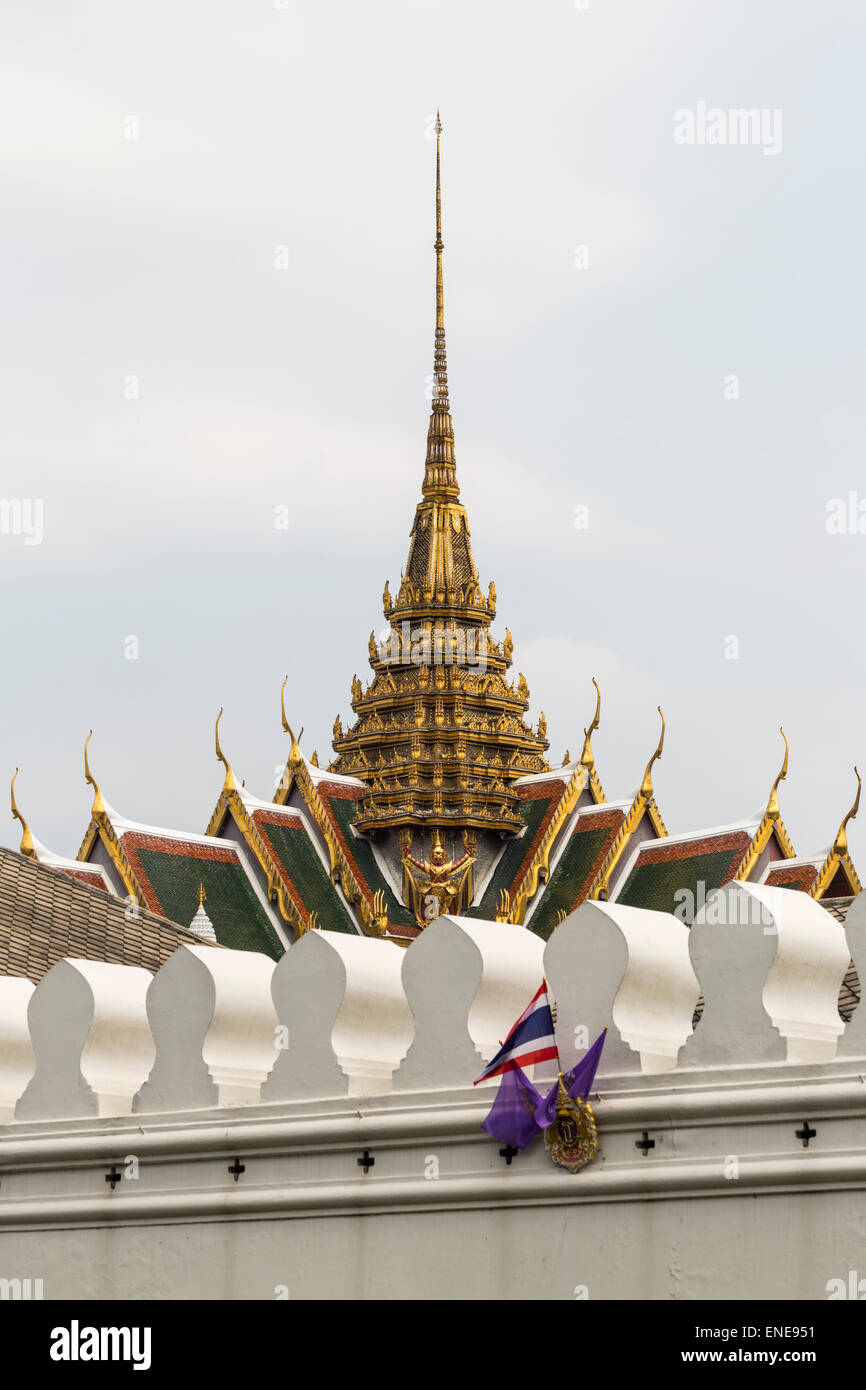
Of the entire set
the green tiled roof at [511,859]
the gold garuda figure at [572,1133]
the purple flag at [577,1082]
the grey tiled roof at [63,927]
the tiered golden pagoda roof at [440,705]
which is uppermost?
the tiered golden pagoda roof at [440,705]

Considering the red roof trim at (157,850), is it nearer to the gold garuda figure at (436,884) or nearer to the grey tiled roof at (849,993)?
the gold garuda figure at (436,884)

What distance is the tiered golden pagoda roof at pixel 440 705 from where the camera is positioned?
1641 inches

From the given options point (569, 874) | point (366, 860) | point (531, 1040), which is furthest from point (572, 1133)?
point (366, 860)

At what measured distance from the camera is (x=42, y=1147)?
11953 mm

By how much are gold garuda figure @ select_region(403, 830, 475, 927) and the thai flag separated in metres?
28.4

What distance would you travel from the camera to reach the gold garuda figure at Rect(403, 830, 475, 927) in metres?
39.4

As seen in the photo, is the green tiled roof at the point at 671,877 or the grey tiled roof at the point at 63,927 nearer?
the grey tiled roof at the point at 63,927

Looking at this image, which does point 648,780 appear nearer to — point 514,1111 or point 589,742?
point 589,742

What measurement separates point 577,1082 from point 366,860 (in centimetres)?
3131

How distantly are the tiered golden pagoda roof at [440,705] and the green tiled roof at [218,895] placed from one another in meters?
2.68

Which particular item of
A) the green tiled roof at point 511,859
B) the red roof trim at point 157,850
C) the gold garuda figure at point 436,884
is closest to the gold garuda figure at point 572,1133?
the red roof trim at point 157,850

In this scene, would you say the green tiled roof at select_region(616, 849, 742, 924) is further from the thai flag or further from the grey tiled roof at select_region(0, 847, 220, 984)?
the thai flag

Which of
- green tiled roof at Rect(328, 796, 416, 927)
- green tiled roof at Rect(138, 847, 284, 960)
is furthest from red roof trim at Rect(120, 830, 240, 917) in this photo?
green tiled roof at Rect(328, 796, 416, 927)
